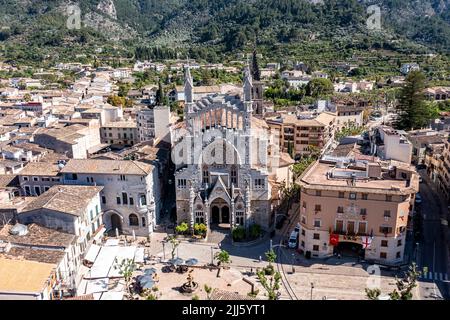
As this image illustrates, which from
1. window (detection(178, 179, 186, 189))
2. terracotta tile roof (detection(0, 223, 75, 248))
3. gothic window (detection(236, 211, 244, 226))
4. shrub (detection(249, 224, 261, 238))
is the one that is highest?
window (detection(178, 179, 186, 189))

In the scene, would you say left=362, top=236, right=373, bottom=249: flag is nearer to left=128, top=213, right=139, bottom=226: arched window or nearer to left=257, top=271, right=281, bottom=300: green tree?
left=257, top=271, right=281, bottom=300: green tree

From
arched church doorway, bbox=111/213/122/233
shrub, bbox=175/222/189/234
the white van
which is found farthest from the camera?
arched church doorway, bbox=111/213/122/233

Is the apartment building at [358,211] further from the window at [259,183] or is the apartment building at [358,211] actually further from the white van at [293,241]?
the window at [259,183]

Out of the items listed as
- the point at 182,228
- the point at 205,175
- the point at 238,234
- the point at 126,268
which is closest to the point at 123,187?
the point at 182,228

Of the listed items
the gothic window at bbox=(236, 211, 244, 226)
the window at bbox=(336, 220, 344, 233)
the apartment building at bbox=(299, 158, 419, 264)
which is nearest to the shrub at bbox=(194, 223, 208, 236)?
the gothic window at bbox=(236, 211, 244, 226)

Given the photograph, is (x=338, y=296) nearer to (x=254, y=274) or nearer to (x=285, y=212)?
(x=254, y=274)

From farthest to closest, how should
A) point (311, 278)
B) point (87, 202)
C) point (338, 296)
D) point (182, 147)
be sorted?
point (182, 147)
point (87, 202)
point (311, 278)
point (338, 296)
